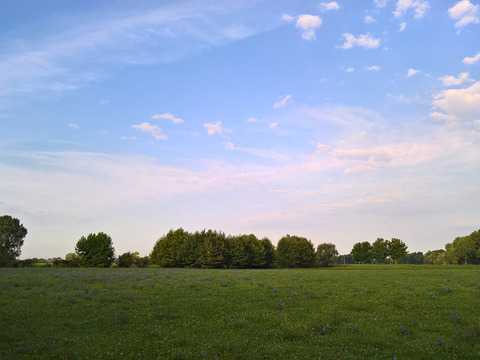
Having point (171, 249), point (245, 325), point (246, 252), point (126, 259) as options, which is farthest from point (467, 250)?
point (245, 325)

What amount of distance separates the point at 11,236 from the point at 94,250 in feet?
138

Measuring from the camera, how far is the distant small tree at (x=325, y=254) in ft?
427

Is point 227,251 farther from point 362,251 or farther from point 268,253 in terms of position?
point 362,251

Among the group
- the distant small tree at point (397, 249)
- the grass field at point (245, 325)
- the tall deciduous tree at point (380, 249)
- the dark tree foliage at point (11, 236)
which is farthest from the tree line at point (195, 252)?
the grass field at point (245, 325)

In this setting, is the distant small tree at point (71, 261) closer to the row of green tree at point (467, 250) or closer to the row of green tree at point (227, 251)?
the row of green tree at point (227, 251)

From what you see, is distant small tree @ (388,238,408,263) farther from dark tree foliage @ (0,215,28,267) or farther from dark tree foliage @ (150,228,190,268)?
dark tree foliage @ (0,215,28,267)

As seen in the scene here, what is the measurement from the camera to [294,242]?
11619 cm

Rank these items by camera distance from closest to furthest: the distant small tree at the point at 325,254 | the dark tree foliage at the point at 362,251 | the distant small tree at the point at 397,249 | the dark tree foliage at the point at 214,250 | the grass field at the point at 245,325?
1. the grass field at the point at 245,325
2. the dark tree foliage at the point at 214,250
3. the distant small tree at the point at 325,254
4. the distant small tree at the point at 397,249
5. the dark tree foliage at the point at 362,251

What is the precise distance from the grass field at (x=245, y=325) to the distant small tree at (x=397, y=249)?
134 m

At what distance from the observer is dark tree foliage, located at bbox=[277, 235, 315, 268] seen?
11321 centimetres

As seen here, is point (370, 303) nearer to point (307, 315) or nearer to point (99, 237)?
point (307, 315)

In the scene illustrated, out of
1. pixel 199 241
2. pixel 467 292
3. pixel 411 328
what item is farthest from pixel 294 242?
pixel 411 328

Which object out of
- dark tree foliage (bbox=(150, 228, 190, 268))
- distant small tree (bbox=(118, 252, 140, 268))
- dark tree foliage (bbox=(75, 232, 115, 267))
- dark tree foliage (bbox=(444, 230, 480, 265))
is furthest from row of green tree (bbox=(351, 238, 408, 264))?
dark tree foliage (bbox=(75, 232, 115, 267))

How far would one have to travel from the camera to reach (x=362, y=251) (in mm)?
151750
